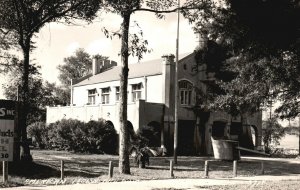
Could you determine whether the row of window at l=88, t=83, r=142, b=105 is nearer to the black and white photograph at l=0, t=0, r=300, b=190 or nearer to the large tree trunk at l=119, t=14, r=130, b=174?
the black and white photograph at l=0, t=0, r=300, b=190

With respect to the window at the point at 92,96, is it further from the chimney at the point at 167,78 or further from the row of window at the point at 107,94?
the chimney at the point at 167,78

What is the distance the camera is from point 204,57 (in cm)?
3947

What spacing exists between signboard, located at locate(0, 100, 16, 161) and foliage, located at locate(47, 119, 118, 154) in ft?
66.0

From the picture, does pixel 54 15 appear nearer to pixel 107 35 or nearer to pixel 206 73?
pixel 107 35

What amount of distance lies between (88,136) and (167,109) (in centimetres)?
688

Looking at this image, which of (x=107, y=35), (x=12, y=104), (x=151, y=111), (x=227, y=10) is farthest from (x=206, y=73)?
(x=12, y=104)

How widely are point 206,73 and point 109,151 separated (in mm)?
11460

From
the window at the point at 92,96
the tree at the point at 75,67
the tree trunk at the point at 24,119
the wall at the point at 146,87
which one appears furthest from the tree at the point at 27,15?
the tree at the point at 75,67

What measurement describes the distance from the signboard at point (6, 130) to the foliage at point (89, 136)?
20112 millimetres

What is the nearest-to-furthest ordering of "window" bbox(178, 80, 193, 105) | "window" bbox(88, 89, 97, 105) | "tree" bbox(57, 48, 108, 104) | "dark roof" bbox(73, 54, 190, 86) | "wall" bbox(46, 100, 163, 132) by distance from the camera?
"wall" bbox(46, 100, 163, 132), "window" bbox(178, 80, 193, 105), "dark roof" bbox(73, 54, 190, 86), "window" bbox(88, 89, 97, 105), "tree" bbox(57, 48, 108, 104)

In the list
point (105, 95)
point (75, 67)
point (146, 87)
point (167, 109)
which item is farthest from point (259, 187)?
point (75, 67)

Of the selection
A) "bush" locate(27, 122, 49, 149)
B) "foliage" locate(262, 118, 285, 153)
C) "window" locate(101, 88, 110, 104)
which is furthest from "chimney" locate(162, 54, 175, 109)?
"foliage" locate(262, 118, 285, 153)

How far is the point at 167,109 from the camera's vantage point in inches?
1455

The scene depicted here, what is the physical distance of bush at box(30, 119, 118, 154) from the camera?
35.2 m
